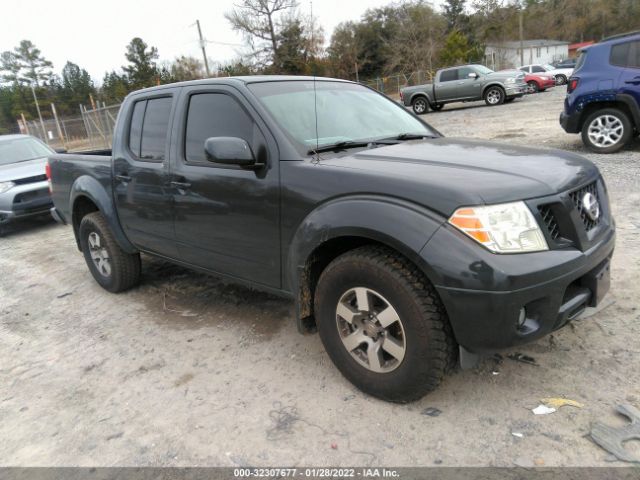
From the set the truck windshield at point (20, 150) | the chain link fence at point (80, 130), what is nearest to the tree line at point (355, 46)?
the chain link fence at point (80, 130)

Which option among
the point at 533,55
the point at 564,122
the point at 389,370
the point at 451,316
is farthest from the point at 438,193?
the point at 533,55

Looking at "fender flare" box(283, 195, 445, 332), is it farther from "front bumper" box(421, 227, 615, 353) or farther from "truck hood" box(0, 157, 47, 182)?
"truck hood" box(0, 157, 47, 182)

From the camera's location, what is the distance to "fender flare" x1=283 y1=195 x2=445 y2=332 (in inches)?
89.6

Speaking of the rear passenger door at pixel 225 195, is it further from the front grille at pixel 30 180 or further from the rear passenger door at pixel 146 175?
the front grille at pixel 30 180

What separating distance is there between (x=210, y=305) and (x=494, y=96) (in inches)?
701

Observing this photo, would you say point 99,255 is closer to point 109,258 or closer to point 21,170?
point 109,258

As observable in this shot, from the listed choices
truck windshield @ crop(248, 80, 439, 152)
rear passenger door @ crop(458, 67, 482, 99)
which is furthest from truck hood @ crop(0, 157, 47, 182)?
rear passenger door @ crop(458, 67, 482, 99)

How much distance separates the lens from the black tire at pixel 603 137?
7668 millimetres

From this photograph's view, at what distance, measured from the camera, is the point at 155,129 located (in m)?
3.91

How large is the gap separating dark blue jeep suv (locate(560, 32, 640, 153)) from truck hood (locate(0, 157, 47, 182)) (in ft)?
30.0

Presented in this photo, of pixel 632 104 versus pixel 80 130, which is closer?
pixel 632 104

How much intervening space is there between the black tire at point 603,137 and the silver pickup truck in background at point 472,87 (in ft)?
37.5

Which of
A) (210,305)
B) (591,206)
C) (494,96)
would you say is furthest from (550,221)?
(494,96)

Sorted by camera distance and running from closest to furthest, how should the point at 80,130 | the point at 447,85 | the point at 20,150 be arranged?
the point at 20,150 → the point at 447,85 → the point at 80,130
